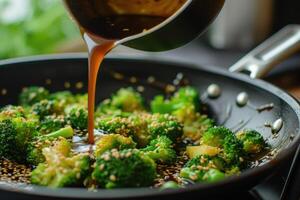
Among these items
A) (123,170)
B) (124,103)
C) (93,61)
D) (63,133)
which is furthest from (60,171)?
(124,103)

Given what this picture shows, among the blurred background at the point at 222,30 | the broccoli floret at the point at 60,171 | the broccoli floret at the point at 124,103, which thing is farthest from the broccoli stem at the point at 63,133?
the blurred background at the point at 222,30

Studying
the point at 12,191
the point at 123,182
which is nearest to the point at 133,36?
the point at 123,182

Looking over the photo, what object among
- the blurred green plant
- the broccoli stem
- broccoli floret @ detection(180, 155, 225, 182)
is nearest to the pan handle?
broccoli floret @ detection(180, 155, 225, 182)

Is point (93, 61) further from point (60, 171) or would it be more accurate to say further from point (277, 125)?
point (277, 125)

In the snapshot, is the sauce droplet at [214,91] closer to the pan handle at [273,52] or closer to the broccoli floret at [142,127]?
the pan handle at [273,52]

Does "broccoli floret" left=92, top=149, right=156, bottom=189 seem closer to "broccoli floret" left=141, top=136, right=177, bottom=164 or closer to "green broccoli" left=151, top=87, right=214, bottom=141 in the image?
"broccoli floret" left=141, top=136, right=177, bottom=164
